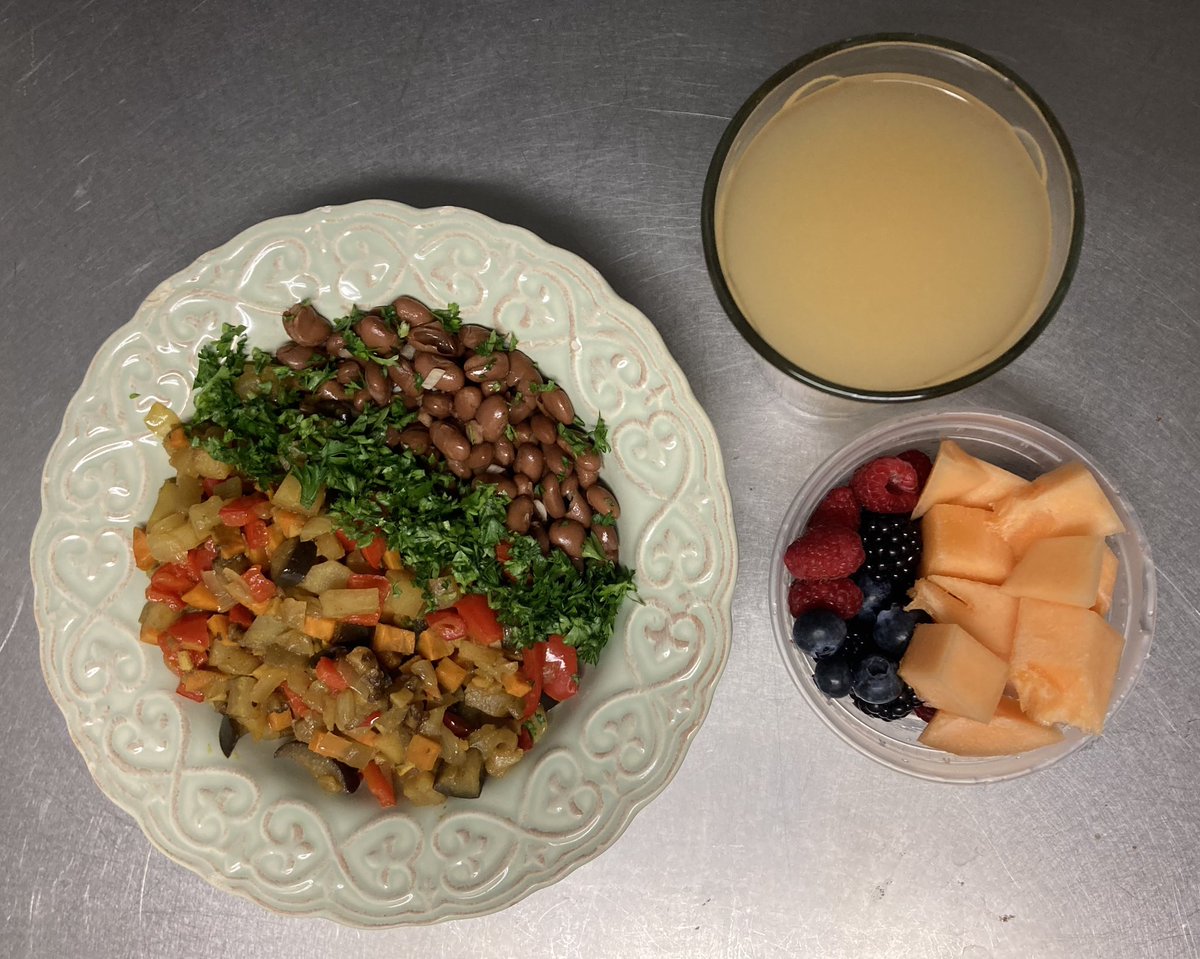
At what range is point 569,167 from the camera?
1509 millimetres

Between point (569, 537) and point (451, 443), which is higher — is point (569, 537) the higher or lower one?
the lower one

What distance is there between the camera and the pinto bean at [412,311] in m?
1.30

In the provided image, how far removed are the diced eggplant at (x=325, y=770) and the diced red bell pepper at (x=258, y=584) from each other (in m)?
0.23

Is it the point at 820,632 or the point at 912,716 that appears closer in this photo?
the point at 820,632

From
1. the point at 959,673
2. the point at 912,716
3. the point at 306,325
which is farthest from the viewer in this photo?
the point at 912,716

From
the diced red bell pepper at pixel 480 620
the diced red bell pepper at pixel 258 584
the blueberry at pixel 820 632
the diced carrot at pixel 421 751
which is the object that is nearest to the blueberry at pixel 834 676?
the blueberry at pixel 820 632

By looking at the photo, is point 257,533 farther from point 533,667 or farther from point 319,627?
point 533,667

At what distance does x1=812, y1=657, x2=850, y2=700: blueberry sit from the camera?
4.21ft

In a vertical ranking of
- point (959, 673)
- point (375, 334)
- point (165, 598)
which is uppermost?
point (375, 334)

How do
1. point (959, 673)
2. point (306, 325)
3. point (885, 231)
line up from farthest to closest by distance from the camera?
point (306, 325)
point (959, 673)
point (885, 231)

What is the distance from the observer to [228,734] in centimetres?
134

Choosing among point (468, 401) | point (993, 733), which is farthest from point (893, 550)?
point (468, 401)

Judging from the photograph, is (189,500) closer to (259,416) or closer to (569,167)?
(259,416)

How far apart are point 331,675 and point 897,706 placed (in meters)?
0.80
